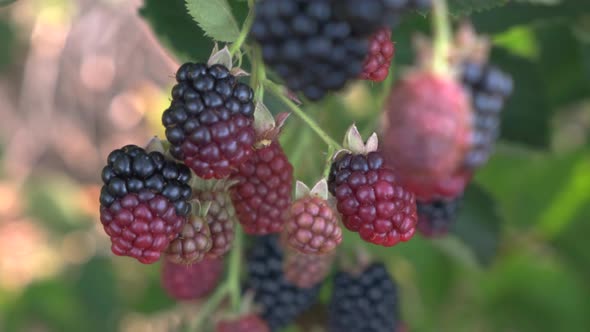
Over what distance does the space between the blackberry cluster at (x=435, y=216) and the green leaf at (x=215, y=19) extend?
718mm

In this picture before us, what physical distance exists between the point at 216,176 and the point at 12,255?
2739mm

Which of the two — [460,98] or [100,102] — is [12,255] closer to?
[100,102]

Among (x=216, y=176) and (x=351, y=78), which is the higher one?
(x=351, y=78)

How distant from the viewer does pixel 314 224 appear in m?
1.14

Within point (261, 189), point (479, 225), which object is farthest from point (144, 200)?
point (479, 225)

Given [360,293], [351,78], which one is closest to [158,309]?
[360,293]

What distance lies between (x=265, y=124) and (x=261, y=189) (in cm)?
14

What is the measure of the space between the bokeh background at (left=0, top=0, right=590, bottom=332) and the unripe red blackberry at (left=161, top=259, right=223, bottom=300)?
9 cm

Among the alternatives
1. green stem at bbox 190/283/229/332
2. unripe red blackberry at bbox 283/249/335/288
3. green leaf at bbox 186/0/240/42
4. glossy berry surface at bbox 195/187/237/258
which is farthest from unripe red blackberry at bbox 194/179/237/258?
green stem at bbox 190/283/229/332

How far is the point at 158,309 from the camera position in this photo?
2.47m

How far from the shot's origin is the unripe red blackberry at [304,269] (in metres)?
1.52

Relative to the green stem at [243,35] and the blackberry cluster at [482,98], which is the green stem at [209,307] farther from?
the blackberry cluster at [482,98]

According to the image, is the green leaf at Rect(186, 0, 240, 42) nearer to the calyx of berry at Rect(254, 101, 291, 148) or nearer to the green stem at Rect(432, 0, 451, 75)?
the calyx of berry at Rect(254, 101, 291, 148)

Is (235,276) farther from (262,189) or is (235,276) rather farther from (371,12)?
(371,12)
